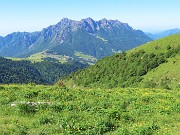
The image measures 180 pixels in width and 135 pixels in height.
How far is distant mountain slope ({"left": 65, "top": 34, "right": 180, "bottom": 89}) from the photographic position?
457 feet

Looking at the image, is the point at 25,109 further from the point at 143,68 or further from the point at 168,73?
the point at 143,68

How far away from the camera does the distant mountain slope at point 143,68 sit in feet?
457

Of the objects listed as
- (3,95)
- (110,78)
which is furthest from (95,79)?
(3,95)

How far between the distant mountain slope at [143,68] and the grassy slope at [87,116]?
99217 millimetres

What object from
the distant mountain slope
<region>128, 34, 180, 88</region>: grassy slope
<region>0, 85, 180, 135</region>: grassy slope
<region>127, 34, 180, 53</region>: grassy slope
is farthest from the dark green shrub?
<region>127, 34, 180, 53</region>: grassy slope

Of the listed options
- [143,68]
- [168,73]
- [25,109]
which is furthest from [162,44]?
[25,109]

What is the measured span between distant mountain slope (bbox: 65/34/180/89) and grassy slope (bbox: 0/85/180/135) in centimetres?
9922

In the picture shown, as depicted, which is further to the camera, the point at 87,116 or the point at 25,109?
the point at 25,109

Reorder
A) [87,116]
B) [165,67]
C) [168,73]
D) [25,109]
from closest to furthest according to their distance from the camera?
[87,116] → [25,109] → [168,73] → [165,67]

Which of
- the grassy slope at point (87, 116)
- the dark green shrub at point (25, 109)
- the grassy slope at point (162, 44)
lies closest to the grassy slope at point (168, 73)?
the grassy slope at point (162, 44)

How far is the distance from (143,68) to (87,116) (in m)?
142

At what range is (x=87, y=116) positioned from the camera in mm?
20656

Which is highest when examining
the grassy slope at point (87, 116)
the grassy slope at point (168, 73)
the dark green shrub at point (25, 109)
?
the dark green shrub at point (25, 109)

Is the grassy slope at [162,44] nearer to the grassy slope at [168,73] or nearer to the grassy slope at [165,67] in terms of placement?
the grassy slope at [165,67]
